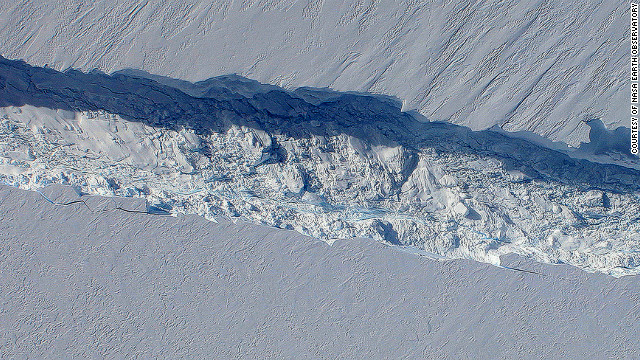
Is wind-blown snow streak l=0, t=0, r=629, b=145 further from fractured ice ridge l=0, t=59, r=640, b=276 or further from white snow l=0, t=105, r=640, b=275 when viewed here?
white snow l=0, t=105, r=640, b=275

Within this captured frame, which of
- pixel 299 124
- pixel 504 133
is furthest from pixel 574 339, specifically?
pixel 299 124

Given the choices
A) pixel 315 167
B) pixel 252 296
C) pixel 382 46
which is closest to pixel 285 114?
pixel 315 167

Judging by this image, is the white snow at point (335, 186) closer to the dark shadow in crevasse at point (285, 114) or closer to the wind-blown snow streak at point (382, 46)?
the dark shadow in crevasse at point (285, 114)

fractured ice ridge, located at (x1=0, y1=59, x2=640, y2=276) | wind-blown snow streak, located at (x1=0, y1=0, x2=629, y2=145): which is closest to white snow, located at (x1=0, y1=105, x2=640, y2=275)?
fractured ice ridge, located at (x1=0, y1=59, x2=640, y2=276)

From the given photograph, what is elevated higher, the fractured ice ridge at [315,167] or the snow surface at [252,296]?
the fractured ice ridge at [315,167]

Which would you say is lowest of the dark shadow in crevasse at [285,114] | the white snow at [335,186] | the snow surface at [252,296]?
the snow surface at [252,296]

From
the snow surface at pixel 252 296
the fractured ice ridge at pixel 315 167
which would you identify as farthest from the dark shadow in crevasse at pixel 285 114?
the snow surface at pixel 252 296

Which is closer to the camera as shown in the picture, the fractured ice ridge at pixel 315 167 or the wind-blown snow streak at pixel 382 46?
the wind-blown snow streak at pixel 382 46
